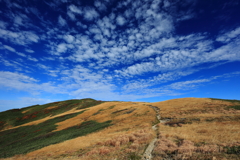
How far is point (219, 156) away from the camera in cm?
1021

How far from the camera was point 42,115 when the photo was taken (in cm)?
7744

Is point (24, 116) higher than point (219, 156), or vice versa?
point (24, 116)

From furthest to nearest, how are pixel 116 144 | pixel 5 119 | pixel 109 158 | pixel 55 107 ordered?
pixel 55 107
pixel 5 119
pixel 116 144
pixel 109 158

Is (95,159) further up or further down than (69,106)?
further down

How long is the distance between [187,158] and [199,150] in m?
2.27

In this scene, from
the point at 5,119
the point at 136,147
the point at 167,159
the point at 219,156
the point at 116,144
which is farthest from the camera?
the point at 5,119

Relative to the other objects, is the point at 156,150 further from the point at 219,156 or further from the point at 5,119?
the point at 5,119

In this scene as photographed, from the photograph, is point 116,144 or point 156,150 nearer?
point 156,150

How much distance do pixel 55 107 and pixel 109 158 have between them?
91.3 m

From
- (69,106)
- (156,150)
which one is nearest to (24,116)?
(69,106)

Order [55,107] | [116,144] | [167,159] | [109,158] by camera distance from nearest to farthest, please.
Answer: [167,159], [109,158], [116,144], [55,107]

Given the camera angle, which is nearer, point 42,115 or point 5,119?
point 5,119

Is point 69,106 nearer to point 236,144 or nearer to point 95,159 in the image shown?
point 95,159

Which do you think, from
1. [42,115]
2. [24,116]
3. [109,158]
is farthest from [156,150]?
[24,116]
